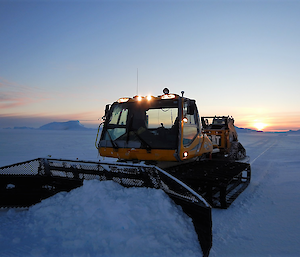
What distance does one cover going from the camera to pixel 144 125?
5.43m

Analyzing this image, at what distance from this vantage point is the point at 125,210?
3125 mm

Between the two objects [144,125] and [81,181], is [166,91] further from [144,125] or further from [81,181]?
[81,181]

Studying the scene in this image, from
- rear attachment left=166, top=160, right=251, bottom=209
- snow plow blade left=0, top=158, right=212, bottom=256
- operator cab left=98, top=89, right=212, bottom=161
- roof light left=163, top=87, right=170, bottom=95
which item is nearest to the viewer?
snow plow blade left=0, top=158, right=212, bottom=256

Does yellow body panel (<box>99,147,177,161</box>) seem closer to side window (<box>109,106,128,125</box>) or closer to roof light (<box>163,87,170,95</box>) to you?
side window (<box>109,106,128,125</box>)

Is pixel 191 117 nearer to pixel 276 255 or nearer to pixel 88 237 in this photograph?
pixel 276 255

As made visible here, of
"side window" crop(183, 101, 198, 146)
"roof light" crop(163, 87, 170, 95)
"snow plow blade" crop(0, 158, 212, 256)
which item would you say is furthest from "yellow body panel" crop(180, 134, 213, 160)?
"snow plow blade" crop(0, 158, 212, 256)

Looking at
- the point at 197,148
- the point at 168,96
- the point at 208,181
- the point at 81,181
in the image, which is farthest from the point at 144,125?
the point at 81,181

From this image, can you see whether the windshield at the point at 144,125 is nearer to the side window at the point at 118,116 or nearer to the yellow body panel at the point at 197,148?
the side window at the point at 118,116

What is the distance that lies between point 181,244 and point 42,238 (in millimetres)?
1817

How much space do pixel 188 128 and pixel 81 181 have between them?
2.63 m

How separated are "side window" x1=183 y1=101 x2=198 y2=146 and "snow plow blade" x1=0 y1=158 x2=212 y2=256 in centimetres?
172

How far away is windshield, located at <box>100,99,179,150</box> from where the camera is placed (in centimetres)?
502

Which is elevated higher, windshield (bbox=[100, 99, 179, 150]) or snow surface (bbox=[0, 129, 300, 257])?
windshield (bbox=[100, 99, 179, 150])

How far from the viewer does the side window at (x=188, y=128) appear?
5.09 m
